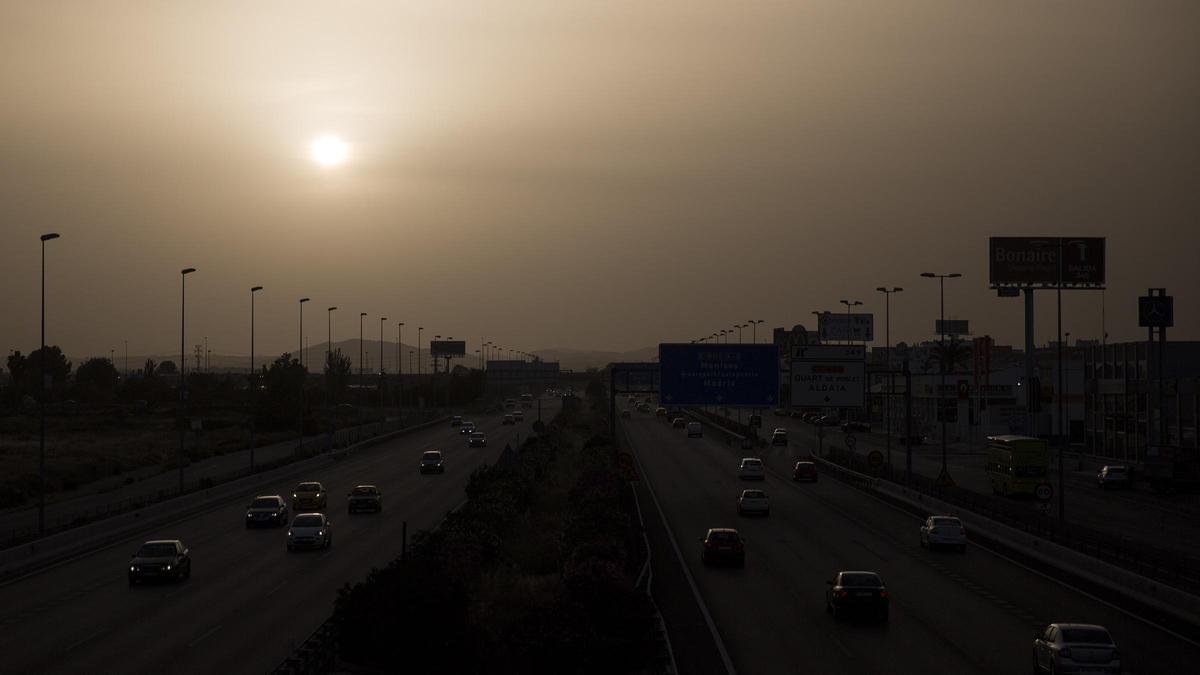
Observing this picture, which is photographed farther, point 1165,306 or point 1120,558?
point 1165,306

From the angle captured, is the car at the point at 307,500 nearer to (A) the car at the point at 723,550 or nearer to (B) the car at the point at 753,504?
(B) the car at the point at 753,504

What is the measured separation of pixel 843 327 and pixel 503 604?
8730cm

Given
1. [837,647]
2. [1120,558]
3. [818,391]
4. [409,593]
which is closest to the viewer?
[409,593]

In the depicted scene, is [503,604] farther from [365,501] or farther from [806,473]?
[806,473]

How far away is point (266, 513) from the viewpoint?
168 ft

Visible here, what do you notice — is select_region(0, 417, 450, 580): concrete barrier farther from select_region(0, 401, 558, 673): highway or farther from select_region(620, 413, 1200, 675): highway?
select_region(620, 413, 1200, 675): highway

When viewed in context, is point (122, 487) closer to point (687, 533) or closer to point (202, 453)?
point (202, 453)

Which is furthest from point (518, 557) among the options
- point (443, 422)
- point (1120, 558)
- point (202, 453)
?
point (443, 422)

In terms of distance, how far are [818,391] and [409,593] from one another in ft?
114

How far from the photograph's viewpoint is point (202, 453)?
99.5 m

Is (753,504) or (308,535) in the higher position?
(308,535)

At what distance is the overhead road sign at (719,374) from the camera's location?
51969 mm

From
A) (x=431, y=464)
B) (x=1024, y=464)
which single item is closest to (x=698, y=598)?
(x=1024, y=464)

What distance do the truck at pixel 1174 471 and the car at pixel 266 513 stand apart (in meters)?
49.2
